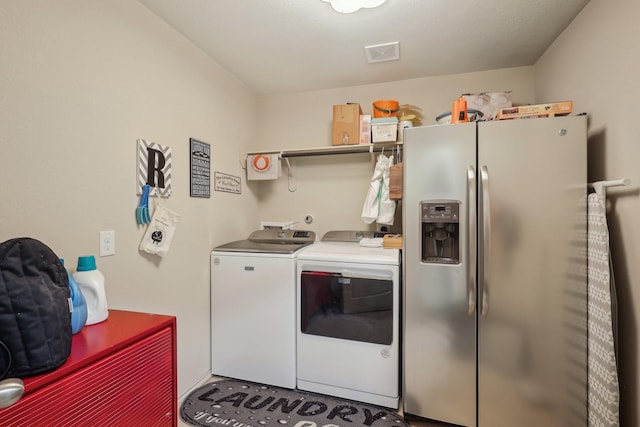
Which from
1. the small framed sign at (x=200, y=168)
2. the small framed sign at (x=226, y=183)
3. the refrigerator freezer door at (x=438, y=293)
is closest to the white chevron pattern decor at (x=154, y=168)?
the small framed sign at (x=200, y=168)

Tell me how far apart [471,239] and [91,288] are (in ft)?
6.04

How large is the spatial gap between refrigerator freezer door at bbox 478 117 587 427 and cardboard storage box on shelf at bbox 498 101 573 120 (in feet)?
0.50

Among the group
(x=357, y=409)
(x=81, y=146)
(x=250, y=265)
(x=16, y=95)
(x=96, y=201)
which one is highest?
(x=16, y=95)

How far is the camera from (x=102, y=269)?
1478mm

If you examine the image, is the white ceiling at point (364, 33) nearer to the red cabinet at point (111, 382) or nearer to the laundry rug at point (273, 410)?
the red cabinet at point (111, 382)

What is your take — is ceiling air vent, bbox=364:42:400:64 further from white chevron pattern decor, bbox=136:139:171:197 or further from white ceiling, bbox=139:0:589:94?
white chevron pattern decor, bbox=136:139:171:197

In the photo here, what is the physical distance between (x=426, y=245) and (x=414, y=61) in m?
1.48

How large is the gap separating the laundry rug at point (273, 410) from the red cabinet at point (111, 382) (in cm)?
70

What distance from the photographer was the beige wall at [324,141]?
2.59 metres

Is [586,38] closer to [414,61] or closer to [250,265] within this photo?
[414,61]

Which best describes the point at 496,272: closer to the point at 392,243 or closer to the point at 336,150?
the point at 392,243

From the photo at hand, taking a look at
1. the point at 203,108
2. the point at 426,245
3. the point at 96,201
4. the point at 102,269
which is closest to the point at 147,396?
the point at 102,269

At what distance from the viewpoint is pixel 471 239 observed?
164cm

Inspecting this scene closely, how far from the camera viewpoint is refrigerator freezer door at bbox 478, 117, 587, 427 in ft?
5.14
